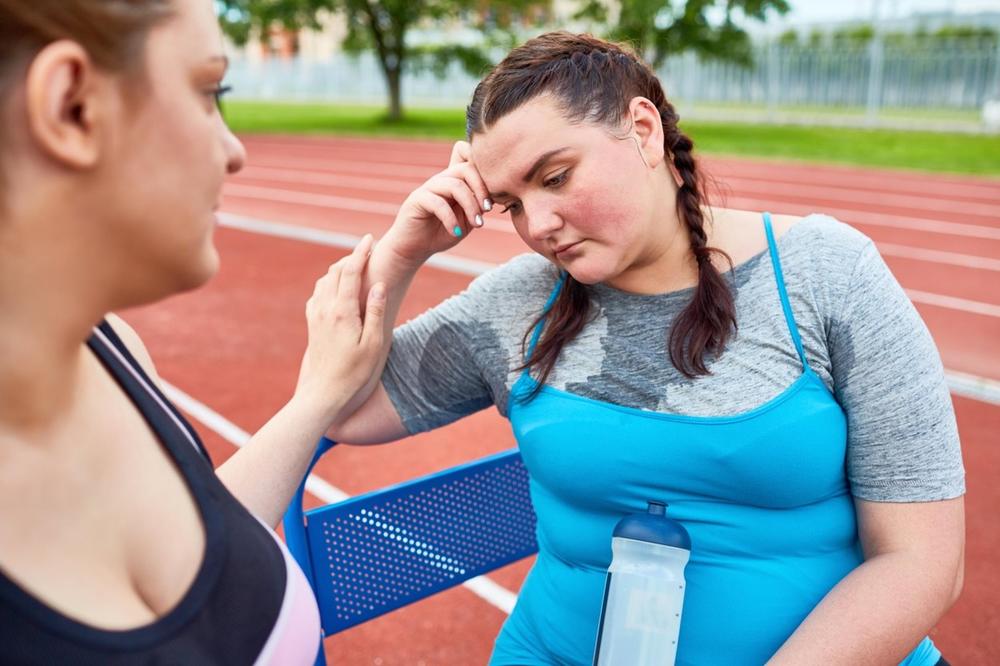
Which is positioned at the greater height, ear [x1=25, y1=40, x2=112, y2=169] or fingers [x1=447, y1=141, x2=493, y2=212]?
ear [x1=25, y1=40, x2=112, y2=169]

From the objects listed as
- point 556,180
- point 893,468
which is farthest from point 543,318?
point 893,468

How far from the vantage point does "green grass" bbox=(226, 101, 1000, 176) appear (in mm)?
15023

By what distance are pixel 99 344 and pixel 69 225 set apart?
0.33m

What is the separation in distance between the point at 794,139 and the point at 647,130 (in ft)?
60.6

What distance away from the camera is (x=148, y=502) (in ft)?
3.18

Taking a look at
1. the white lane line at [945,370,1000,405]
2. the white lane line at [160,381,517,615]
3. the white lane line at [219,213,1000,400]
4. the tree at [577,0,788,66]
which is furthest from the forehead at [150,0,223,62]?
the tree at [577,0,788,66]

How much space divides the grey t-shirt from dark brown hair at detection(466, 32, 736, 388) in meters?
0.03

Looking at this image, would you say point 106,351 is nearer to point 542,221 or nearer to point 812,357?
point 542,221

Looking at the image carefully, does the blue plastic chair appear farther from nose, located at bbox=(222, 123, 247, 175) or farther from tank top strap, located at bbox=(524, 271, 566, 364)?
nose, located at bbox=(222, 123, 247, 175)

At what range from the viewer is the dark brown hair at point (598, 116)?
5.21 ft

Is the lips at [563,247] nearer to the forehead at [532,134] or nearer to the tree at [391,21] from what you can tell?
the forehead at [532,134]

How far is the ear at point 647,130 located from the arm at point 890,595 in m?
0.68

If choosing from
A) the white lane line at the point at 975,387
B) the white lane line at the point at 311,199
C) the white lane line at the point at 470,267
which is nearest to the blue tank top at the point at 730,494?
the white lane line at the point at 470,267

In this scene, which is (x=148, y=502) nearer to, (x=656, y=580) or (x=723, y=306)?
(x=656, y=580)
